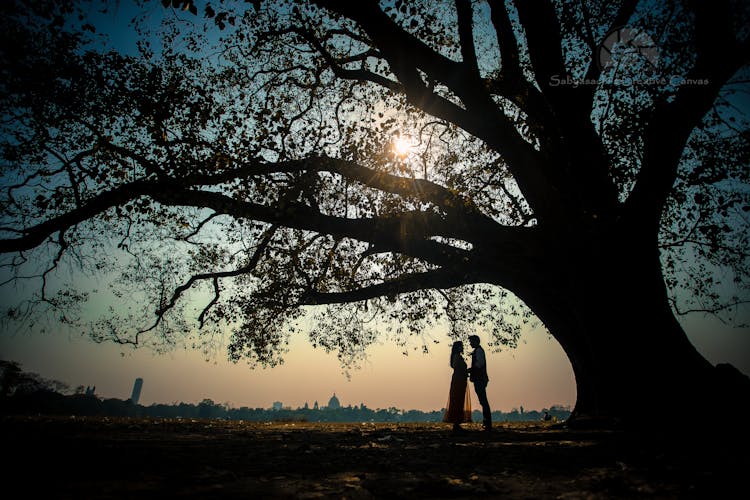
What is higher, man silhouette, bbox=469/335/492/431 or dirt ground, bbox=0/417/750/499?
man silhouette, bbox=469/335/492/431

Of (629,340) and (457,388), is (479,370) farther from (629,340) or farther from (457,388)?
(629,340)

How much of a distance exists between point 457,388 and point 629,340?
402 centimetres

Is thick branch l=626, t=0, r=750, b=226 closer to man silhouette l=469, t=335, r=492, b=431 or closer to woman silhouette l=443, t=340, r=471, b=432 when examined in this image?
man silhouette l=469, t=335, r=492, b=431

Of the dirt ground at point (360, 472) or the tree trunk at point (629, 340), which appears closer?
the dirt ground at point (360, 472)

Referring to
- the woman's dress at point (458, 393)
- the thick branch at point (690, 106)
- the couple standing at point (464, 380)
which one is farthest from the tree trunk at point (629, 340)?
the woman's dress at point (458, 393)

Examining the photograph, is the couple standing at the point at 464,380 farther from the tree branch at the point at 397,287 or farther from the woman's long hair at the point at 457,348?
the tree branch at the point at 397,287

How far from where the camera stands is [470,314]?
16.0m

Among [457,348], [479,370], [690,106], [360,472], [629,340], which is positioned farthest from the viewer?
[457,348]

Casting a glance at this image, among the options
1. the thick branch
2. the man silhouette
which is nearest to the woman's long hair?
the man silhouette

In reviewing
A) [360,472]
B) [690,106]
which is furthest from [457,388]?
[690,106]

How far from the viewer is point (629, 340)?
8.11 metres

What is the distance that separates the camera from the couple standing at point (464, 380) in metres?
8.94

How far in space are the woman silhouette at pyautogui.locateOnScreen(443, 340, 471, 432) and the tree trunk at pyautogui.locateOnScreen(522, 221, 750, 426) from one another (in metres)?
2.78

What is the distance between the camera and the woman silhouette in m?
9.05
